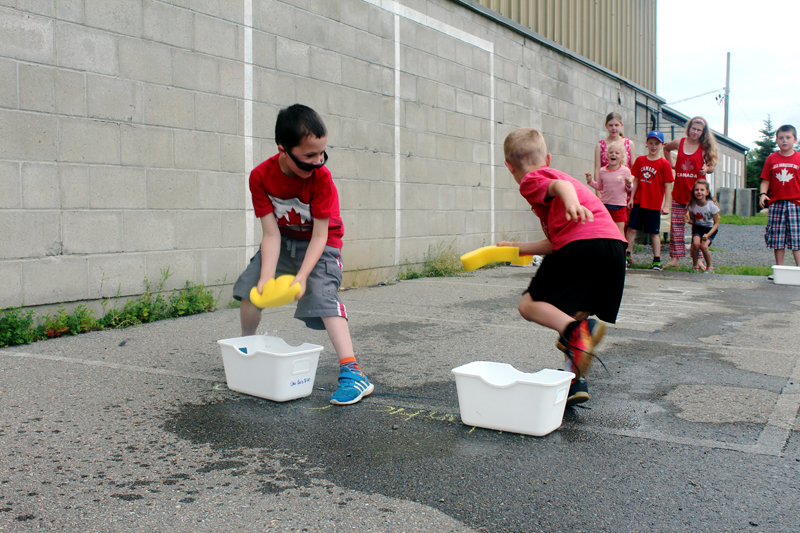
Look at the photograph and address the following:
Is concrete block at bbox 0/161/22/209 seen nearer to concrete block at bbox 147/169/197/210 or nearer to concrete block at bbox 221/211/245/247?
concrete block at bbox 147/169/197/210

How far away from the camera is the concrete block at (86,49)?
5.16 meters

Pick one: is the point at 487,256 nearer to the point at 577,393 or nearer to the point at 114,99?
the point at 577,393

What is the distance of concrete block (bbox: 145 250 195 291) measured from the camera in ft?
19.1

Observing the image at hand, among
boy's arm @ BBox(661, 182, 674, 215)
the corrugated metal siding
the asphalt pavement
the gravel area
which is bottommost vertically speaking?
the asphalt pavement

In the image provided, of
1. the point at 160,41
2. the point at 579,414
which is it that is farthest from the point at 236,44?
the point at 579,414

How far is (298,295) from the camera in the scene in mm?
3186

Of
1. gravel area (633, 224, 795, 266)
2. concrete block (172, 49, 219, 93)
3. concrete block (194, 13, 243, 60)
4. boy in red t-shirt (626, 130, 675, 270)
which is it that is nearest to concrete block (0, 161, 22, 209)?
concrete block (172, 49, 219, 93)

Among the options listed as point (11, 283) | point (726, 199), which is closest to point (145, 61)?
point (11, 283)

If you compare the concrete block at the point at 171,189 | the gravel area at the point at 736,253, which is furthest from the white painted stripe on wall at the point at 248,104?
the gravel area at the point at 736,253

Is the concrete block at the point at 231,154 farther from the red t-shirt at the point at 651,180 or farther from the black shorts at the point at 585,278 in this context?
the red t-shirt at the point at 651,180

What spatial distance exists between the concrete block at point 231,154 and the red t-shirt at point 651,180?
6.74 meters

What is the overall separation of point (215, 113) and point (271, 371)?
368 centimetres

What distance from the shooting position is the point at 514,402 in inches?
117

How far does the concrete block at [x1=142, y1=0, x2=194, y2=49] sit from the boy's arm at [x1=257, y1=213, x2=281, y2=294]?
9.91ft
